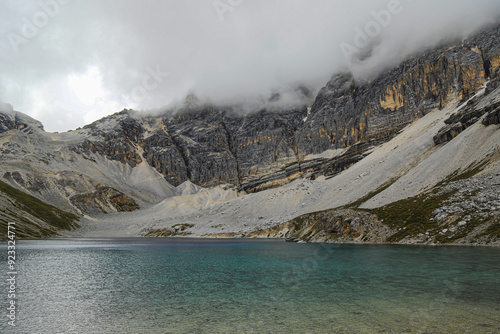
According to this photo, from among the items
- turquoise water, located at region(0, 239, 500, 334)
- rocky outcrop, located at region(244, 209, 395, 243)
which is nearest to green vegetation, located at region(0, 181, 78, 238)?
turquoise water, located at region(0, 239, 500, 334)

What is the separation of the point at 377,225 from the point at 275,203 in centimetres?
11296

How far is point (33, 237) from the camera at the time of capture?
142 metres

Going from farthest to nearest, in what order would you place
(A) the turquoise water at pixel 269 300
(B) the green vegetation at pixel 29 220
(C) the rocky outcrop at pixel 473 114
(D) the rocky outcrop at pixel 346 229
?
(B) the green vegetation at pixel 29 220 → (C) the rocky outcrop at pixel 473 114 → (D) the rocky outcrop at pixel 346 229 → (A) the turquoise water at pixel 269 300

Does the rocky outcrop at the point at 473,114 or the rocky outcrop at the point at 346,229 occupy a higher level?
the rocky outcrop at the point at 473,114

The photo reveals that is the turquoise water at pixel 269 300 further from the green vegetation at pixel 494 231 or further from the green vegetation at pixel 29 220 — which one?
the green vegetation at pixel 29 220

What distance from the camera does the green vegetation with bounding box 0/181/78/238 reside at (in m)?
138

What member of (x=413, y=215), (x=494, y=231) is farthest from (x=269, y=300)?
(x=413, y=215)

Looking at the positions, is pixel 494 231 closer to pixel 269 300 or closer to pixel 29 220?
pixel 269 300

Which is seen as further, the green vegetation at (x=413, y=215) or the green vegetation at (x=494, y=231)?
the green vegetation at (x=413, y=215)

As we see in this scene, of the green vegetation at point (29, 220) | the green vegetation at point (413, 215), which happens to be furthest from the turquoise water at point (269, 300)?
the green vegetation at point (29, 220)

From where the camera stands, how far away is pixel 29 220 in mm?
154625

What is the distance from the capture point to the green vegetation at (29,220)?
138 meters

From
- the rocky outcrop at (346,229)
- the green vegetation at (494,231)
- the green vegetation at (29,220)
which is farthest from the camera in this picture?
the green vegetation at (29,220)

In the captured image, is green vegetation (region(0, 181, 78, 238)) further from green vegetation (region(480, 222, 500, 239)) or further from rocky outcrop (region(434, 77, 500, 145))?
rocky outcrop (region(434, 77, 500, 145))
